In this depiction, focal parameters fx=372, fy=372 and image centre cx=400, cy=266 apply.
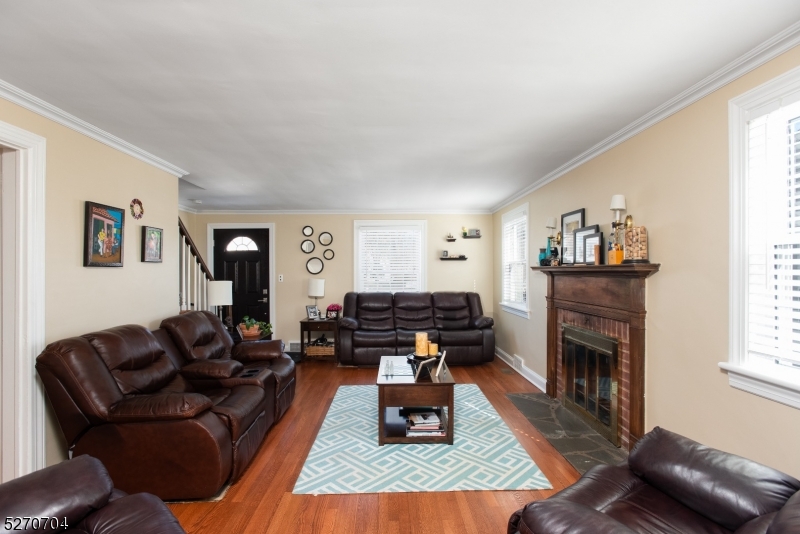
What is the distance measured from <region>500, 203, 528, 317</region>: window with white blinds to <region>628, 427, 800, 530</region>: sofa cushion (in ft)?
10.9

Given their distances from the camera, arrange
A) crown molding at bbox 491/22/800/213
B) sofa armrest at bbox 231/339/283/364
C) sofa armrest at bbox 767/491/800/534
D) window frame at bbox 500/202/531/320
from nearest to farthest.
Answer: sofa armrest at bbox 767/491/800/534 → crown molding at bbox 491/22/800/213 → sofa armrest at bbox 231/339/283/364 → window frame at bbox 500/202/531/320

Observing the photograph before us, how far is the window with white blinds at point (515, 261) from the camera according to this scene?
5055 mm

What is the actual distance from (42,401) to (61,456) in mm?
471

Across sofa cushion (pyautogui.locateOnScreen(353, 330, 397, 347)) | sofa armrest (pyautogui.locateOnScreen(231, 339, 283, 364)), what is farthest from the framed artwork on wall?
sofa cushion (pyautogui.locateOnScreen(353, 330, 397, 347))

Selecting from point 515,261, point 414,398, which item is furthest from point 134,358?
point 515,261

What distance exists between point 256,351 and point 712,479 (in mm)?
3550

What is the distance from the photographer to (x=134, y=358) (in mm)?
2619

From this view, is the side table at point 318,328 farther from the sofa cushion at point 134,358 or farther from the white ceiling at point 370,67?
the white ceiling at point 370,67

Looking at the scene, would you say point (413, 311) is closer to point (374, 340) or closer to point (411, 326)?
point (411, 326)

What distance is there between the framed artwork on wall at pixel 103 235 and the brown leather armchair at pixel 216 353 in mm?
705

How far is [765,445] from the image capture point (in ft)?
6.05

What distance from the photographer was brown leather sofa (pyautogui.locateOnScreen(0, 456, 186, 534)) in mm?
1242

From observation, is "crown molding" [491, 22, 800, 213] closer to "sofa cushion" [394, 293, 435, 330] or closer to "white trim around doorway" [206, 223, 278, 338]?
"sofa cushion" [394, 293, 435, 330]

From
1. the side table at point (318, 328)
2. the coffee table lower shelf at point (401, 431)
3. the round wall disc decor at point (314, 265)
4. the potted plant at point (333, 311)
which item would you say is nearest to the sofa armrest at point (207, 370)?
the coffee table lower shelf at point (401, 431)
